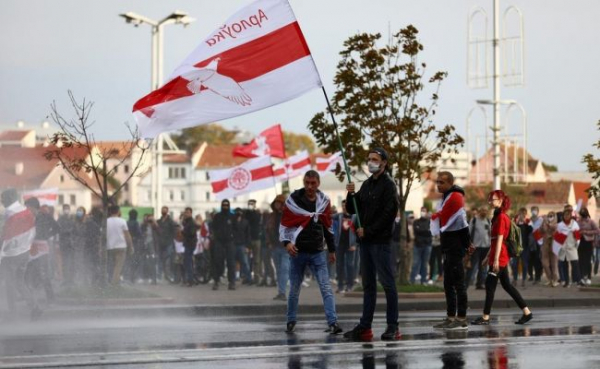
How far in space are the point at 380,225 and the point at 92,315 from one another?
6.89 metres

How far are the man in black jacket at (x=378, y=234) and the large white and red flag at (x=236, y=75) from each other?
2.40m

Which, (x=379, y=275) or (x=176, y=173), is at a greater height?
(x=176, y=173)

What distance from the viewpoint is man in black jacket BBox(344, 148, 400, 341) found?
1306cm

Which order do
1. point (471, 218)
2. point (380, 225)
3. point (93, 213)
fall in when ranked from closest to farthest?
point (380, 225) → point (93, 213) → point (471, 218)

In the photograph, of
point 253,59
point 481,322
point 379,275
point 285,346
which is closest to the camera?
point 285,346

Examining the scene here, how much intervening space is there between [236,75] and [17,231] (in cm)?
406

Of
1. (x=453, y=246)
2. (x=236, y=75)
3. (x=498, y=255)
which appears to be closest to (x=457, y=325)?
(x=453, y=246)

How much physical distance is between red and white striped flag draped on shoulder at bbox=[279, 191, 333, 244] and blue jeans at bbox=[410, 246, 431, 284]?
1361 centimetres

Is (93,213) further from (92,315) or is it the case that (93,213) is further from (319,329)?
(319,329)

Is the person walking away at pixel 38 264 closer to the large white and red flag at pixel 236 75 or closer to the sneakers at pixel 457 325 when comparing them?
the large white and red flag at pixel 236 75

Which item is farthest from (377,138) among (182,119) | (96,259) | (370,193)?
(370,193)

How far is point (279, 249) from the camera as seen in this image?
24375 mm

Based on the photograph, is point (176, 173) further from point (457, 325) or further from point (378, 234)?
point (378, 234)

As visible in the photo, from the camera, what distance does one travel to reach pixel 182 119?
15266 mm
